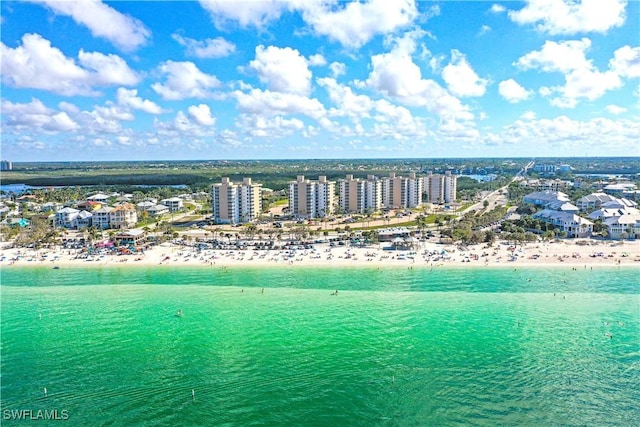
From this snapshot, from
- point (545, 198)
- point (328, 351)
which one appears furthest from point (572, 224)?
point (328, 351)

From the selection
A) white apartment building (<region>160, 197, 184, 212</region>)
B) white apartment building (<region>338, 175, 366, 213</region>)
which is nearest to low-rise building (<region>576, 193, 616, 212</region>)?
white apartment building (<region>338, 175, 366, 213</region>)

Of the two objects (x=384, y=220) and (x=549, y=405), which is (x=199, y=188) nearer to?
(x=384, y=220)

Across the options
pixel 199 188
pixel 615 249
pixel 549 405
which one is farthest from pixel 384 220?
pixel 199 188

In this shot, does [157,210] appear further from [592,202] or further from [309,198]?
[592,202]

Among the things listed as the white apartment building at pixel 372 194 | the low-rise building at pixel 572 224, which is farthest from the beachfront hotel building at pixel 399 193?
the low-rise building at pixel 572 224

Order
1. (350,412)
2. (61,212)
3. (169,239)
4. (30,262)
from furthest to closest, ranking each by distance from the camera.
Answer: (61,212) < (169,239) < (30,262) < (350,412)

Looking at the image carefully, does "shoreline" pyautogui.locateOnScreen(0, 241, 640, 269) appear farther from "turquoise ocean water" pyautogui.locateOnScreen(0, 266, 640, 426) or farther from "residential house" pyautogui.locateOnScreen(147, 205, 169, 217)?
"residential house" pyautogui.locateOnScreen(147, 205, 169, 217)

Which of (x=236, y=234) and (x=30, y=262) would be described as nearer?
(x=30, y=262)
